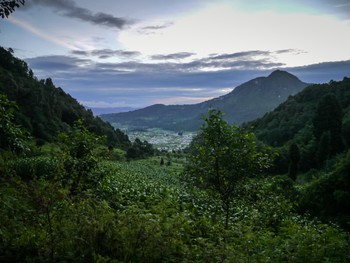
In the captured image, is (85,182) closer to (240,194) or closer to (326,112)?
(240,194)

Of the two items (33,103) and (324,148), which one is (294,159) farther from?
(33,103)

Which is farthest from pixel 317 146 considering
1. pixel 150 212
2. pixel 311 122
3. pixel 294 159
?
pixel 150 212

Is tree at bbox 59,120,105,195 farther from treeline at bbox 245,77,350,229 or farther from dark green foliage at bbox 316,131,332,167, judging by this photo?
dark green foliage at bbox 316,131,332,167

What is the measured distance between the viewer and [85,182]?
41.8 ft

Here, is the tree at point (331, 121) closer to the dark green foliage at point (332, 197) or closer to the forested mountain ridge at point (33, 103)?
the dark green foliage at point (332, 197)

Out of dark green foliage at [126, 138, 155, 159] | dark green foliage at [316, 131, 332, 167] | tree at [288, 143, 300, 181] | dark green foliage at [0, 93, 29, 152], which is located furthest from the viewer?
dark green foliage at [126, 138, 155, 159]

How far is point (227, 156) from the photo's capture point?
11703 mm

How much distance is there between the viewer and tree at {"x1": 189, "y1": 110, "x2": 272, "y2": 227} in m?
11.6

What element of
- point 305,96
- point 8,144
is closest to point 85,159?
point 8,144

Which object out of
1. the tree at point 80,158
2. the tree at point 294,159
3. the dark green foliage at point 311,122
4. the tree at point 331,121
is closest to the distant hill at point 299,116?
the dark green foliage at point 311,122

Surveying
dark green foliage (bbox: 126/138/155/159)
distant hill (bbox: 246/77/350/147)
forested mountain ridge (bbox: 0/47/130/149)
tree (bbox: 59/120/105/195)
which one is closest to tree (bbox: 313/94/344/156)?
distant hill (bbox: 246/77/350/147)

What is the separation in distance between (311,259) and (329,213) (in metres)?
22.1

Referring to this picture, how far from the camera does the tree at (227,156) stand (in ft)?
38.1

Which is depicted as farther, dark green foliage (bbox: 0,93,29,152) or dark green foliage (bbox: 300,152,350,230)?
dark green foliage (bbox: 300,152,350,230)
